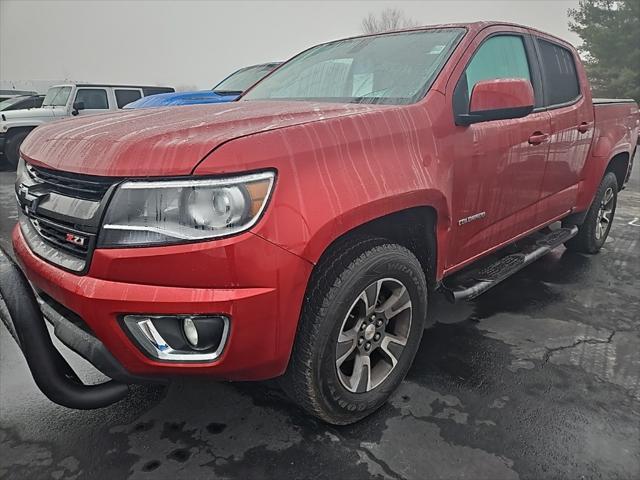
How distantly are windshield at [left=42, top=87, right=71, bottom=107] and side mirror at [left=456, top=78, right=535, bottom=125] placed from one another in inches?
442

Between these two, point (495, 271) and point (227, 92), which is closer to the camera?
point (495, 271)

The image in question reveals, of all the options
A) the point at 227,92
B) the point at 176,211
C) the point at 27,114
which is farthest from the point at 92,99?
the point at 176,211

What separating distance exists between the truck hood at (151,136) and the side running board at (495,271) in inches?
46.9

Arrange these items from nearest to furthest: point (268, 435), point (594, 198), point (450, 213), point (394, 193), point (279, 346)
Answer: point (279, 346) → point (394, 193) → point (268, 435) → point (450, 213) → point (594, 198)

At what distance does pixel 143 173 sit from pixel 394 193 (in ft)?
3.24

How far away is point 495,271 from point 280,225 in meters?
1.90

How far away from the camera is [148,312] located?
1.54m

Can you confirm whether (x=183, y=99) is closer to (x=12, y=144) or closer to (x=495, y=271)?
(x=12, y=144)

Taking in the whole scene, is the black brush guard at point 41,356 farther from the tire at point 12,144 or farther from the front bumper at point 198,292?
the tire at point 12,144

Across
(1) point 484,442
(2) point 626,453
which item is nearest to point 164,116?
(1) point 484,442

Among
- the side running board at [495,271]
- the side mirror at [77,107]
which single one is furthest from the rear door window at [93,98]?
the side running board at [495,271]

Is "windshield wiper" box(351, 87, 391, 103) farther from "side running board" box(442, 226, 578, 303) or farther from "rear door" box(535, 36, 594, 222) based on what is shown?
"rear door" box(535, 36, 594, 222)

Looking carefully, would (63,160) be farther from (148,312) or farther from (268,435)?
(268,435)

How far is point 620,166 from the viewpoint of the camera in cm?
466
